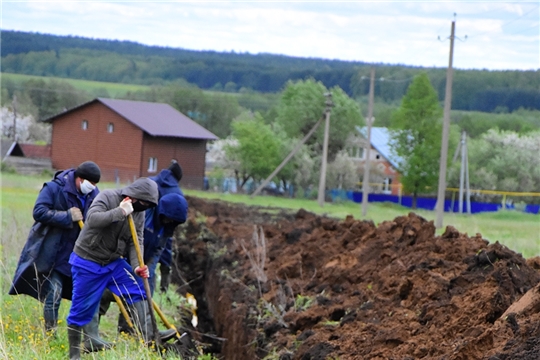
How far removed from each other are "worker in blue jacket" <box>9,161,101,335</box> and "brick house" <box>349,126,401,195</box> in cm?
6510

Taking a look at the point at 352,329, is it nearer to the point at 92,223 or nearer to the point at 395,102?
the point at 92,223

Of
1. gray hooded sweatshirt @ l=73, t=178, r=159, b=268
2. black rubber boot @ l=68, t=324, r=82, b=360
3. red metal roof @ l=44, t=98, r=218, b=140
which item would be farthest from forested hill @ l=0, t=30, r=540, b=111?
black rubber boot @ l=68, t=324, r=82, b=360

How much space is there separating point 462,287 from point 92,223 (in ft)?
12.7

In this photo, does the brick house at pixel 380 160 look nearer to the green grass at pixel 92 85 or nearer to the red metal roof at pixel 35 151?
the red metal roof at pixel 35 151

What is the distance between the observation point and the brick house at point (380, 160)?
7876cm

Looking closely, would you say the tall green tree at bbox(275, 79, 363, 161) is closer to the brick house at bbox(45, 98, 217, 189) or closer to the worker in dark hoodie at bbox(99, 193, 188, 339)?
the brick house at bbox(45, 98, 217, 189)

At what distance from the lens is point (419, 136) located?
218 ft

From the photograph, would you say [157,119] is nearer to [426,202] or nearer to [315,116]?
[315,116]

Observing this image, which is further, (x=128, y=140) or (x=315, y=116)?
(x=315, y=116)

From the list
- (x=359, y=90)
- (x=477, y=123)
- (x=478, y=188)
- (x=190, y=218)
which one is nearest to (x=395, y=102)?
(x=359, y=90)

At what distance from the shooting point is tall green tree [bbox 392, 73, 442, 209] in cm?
6469

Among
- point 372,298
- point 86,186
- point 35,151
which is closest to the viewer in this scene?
point 86,186

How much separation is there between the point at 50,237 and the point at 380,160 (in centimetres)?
7959

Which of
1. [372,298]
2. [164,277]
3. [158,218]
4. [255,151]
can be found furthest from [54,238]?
[255,151]
